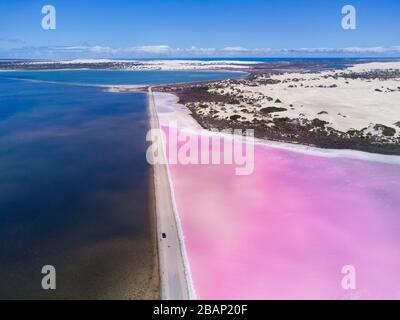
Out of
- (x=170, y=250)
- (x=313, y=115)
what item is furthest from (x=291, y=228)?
(x=313, y=115)

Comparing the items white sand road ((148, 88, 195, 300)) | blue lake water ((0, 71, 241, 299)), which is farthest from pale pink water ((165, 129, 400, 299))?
blue lake water ((0, 71, 241, 299))

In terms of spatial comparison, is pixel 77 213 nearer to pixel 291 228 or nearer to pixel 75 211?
pixel 75 211

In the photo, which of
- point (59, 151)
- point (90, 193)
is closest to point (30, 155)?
point (59, 151)

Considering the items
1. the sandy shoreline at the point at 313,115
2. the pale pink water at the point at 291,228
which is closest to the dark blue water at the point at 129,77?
the sandy shoreline at the point at 313,115

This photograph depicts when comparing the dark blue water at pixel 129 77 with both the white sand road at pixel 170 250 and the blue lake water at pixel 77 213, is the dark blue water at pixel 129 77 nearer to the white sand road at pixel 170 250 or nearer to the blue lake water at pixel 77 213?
the blue lake water at pixel 77 213

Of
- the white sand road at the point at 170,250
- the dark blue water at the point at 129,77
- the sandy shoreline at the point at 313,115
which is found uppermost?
the dark blue water at the point at 129,77
